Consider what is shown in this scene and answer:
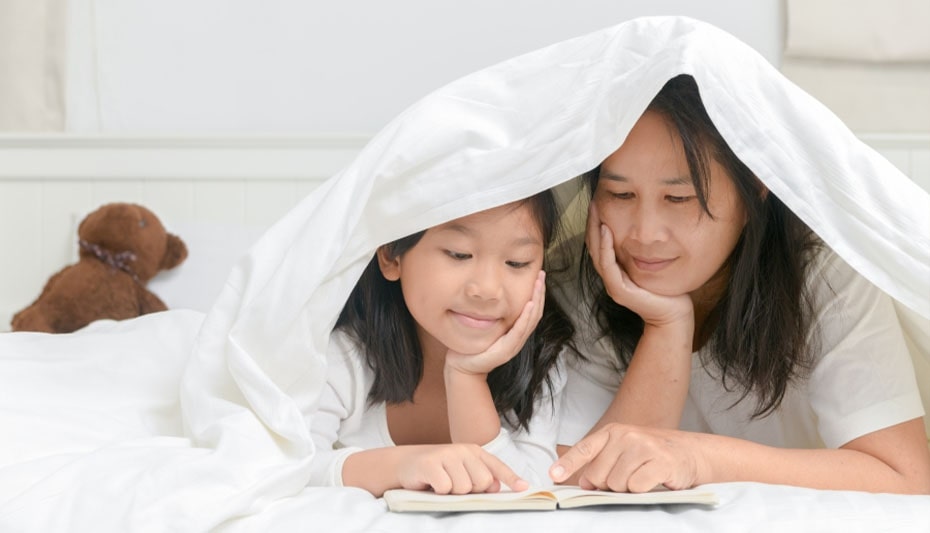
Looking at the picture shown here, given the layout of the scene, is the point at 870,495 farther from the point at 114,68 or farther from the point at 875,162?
the point at 114,68

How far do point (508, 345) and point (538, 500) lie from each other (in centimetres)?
35

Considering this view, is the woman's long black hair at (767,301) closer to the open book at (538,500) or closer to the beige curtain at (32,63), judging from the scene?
the open book at (538,500)

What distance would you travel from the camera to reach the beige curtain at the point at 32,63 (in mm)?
2420

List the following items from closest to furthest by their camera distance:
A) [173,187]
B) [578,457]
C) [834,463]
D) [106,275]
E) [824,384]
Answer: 1. [578,457]
2. [834,463]
3. [824,384]
4. [106,275]
5. [173,187]

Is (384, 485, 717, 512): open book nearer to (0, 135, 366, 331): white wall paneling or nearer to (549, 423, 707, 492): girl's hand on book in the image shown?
(549, 423, 707, 492): girl's hand on book

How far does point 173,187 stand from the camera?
7.83 ft

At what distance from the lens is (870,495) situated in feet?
3.52

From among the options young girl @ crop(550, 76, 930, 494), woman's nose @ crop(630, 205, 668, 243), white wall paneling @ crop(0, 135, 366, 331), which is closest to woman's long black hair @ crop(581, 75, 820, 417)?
young girl @ crop(550, 76, 930, 494)

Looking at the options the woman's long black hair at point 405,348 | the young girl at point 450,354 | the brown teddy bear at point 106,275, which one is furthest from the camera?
the brown teddy bear at point 106,275

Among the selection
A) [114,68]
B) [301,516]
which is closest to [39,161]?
[114,68]

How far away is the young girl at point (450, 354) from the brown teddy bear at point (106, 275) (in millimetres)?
897


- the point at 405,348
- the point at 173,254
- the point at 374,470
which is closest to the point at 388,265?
the point at 405,348

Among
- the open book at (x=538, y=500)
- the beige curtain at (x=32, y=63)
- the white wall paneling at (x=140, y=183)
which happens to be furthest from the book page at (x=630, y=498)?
the beige curtain at (x=32, y=63)

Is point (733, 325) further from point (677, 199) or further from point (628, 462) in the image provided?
point (628, 462)
